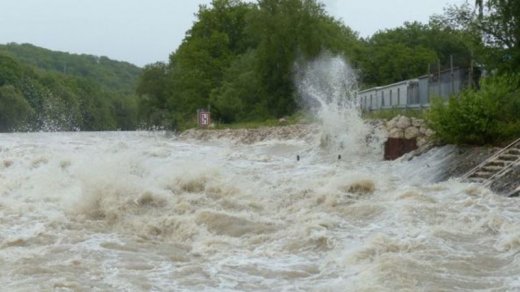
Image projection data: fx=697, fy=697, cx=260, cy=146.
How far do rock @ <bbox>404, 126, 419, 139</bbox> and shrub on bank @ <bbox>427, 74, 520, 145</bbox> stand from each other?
259 centimetres

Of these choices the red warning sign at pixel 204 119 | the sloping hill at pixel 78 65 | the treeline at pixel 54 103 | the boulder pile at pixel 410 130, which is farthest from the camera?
the sloping hill at pixel 78 65

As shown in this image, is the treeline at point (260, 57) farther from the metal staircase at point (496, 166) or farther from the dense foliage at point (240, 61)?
the metal staircase at point (496, 166)

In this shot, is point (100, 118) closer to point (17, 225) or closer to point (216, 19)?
point (216, 19)

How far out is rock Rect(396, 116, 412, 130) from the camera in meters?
23.2

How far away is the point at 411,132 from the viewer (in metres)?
22.7

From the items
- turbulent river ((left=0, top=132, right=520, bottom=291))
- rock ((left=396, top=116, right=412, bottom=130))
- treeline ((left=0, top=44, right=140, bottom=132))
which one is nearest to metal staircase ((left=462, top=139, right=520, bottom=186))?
turbulent river ((left=0, top=132, right=520, bottom=291))

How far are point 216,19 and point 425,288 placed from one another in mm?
65065

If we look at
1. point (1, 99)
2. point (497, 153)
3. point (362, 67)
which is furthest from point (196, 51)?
point (497, 153)

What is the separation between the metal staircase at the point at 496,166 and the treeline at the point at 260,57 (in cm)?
2968

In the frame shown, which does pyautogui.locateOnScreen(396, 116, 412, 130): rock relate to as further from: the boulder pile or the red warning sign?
the red warning sign

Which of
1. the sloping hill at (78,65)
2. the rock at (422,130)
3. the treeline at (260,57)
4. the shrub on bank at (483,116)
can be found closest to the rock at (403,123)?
the rock at (422,130)

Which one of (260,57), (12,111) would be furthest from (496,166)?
(12,111)

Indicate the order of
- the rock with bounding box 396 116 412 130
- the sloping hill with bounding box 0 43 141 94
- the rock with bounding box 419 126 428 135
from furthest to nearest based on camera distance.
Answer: the sloping hill with bounding box 0 43 141 94, the rock with bounding box 396 116 412 130, the rock with bounding box 419 126 428 135

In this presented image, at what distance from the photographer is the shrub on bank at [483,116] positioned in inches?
735
